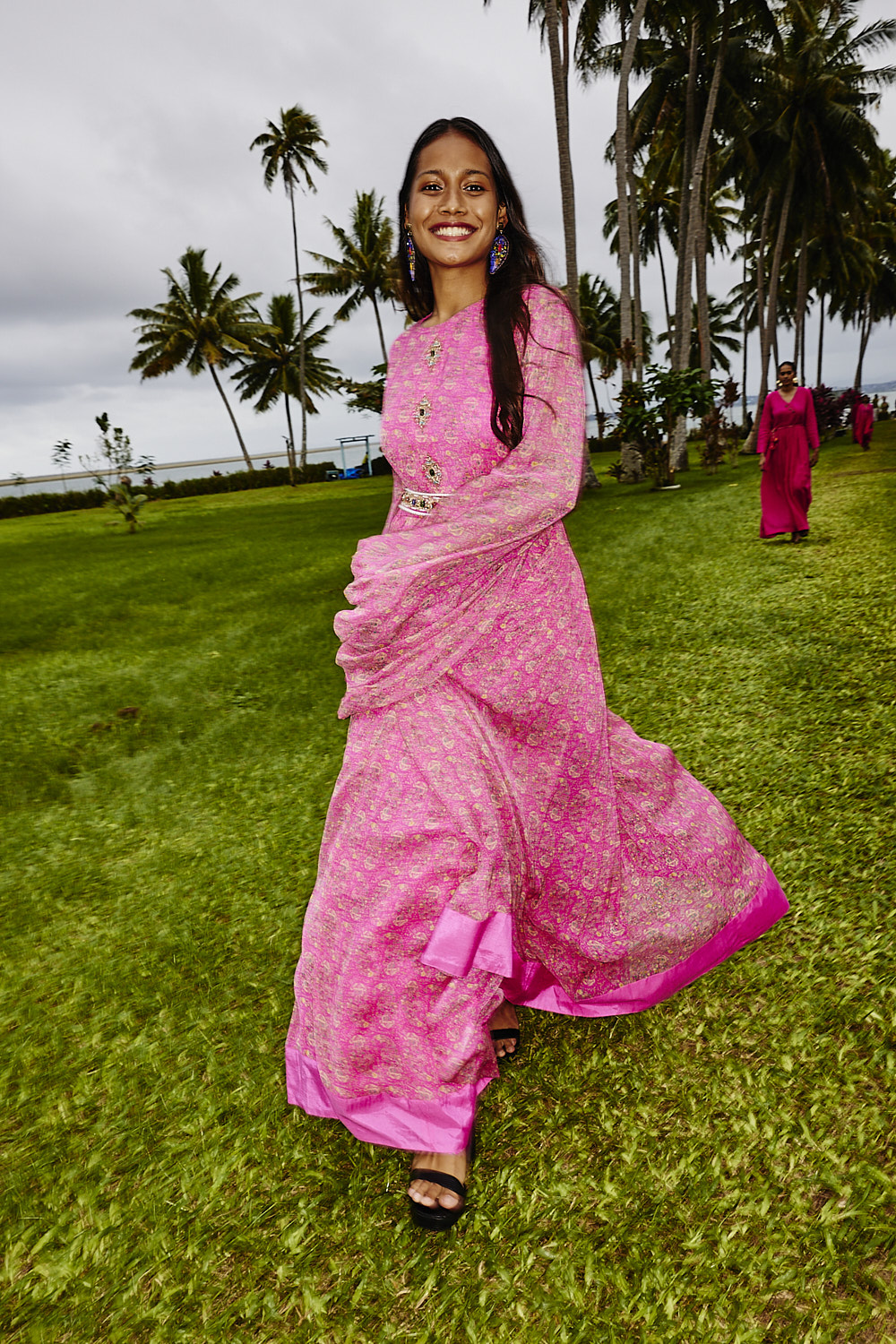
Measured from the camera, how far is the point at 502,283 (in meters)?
1.69

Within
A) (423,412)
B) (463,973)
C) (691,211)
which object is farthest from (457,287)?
(691,211)

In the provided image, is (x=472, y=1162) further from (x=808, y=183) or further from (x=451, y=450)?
(x=808, y=183)

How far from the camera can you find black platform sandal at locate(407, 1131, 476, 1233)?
146 cm

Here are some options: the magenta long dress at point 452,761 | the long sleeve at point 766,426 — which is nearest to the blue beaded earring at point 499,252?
the magenta long dress at point 452,761

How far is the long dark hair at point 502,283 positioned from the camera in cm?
154

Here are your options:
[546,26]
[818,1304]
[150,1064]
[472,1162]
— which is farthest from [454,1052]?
[546,26]

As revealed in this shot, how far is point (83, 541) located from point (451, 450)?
17.0 meters

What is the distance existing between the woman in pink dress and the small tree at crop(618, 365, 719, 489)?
47.4ft

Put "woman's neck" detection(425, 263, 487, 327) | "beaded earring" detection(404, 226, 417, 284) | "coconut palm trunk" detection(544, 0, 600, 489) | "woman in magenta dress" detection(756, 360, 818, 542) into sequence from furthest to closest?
"coconut palm trunk" detection(544, 0, 600, 489), "woman in magenta dress" detection(756, 360, 818, 542), "beaded earring" detection(404, 226, 417, 284), "woman's neck" detection(425, 263, 487, 327)

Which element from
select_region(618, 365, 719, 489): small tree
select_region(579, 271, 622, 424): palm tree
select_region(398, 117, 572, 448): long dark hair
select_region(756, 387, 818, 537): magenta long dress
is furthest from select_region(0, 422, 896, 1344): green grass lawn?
select_region(579, 271, 622, 424): palm tree

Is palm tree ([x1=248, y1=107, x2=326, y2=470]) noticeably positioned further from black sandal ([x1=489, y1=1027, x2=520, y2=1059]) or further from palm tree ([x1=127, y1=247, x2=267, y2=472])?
black sandal ([x1=489, y1=1027, x2=520, y2=1059])

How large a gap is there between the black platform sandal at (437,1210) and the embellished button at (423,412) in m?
1.46

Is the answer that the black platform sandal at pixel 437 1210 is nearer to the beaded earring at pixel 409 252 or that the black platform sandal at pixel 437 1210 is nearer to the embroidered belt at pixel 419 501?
the embroidered belt at pixel 419 501

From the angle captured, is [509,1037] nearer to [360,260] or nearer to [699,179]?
[699,179]
